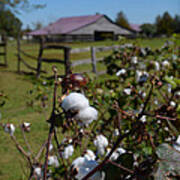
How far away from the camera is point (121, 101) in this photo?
788 millimetres

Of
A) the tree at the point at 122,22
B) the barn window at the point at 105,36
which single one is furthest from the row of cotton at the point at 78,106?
the tree at the point at 122,22

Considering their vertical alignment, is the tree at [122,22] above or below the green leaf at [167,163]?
above

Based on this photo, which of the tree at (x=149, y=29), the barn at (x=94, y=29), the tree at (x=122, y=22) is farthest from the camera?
the tree at (x=149, y=29)

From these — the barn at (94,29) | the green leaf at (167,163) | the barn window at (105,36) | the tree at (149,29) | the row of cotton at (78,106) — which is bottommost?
the green leaf at (167,163)

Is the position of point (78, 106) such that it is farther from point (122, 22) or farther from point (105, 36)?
point (122, 22)

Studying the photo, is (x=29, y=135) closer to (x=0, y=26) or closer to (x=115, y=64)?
(x=115, y=64)

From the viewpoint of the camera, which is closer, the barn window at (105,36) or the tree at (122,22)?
the barn window at (105,36)

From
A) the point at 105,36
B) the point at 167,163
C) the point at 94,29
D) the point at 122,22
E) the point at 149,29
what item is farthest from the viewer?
the point at 149,29

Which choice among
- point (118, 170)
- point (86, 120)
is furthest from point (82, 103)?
point (118, 170)

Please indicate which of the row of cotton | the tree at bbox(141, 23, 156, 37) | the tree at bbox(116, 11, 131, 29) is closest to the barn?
the row of cotton

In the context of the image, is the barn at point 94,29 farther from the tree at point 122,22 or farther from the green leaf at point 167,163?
the tree at point 122,22

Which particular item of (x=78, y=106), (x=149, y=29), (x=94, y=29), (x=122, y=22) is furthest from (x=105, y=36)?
(x=149, y=29)

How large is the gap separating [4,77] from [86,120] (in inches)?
230

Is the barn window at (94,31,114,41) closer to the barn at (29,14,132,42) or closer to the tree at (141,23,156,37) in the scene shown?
the barn at (29,14,132,42)
